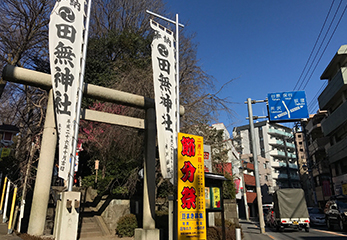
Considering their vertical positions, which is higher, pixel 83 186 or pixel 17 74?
pixel 17 74

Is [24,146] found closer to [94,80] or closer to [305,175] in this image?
[94,80]

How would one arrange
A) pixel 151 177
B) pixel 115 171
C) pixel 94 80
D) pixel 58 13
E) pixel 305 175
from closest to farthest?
pixel 58 13 → pixel 151 177 → pixel 115 171 → pixel 94 80 → pixel 305 175

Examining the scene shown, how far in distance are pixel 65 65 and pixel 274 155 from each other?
204 ft

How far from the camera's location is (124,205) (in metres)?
14.4

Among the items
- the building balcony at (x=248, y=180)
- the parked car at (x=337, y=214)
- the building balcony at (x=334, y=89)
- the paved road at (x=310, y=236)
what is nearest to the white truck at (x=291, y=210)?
the paved road at (x=310, y=236)

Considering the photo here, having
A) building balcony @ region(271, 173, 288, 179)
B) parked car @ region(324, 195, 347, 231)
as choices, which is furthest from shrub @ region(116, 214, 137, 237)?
building balcony @ region(271, 173, 288, 179)

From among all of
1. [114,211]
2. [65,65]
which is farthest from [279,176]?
[65,65]

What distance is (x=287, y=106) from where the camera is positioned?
15.2 m

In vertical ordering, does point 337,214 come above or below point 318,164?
below

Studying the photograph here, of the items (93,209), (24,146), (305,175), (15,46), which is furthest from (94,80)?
(305,175)

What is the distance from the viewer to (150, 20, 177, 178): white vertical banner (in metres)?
8.26

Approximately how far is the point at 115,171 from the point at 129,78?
5.67 meters

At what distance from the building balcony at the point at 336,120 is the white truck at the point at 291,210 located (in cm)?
1433

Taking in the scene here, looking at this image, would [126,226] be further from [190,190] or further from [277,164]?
[277,164]
